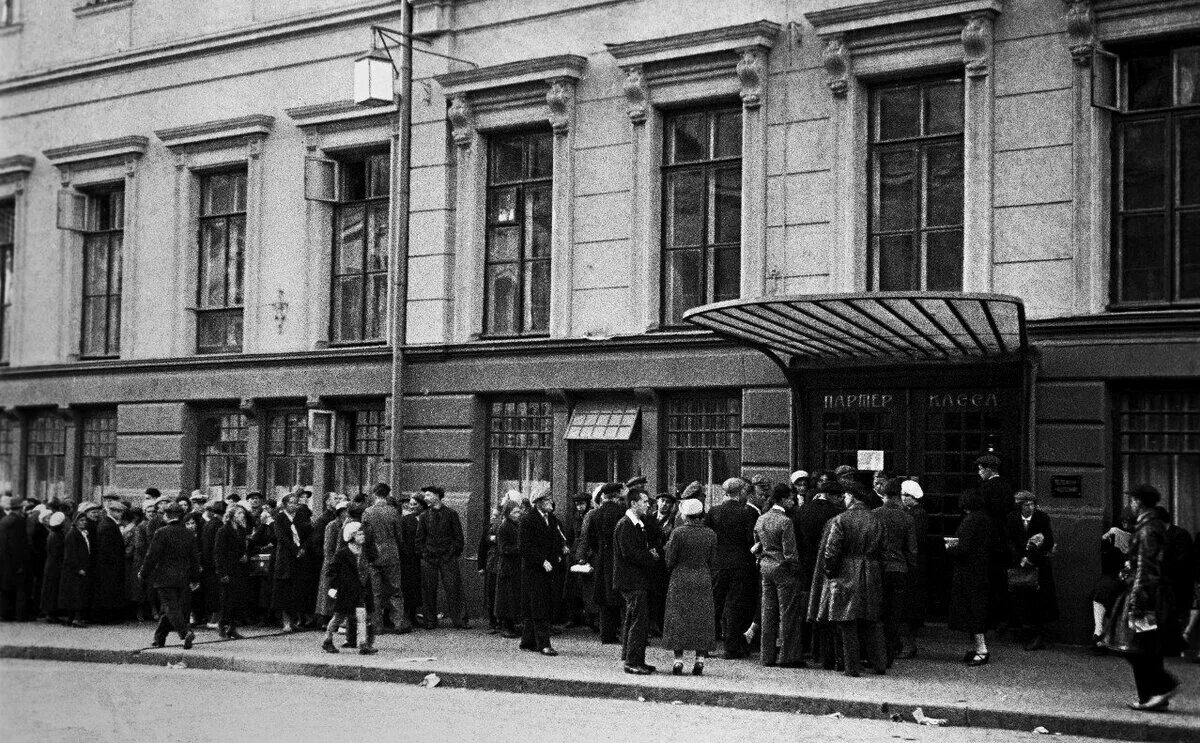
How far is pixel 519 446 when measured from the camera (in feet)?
78.4

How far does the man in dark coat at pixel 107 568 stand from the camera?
24.1 meters

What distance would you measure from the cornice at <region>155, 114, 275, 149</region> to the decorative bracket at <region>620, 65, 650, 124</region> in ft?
23.8

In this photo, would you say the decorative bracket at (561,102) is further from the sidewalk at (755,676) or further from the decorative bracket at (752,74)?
the sidewalk at (755,676)

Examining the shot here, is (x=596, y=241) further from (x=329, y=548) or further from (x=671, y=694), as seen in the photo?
(x=671, y=694)

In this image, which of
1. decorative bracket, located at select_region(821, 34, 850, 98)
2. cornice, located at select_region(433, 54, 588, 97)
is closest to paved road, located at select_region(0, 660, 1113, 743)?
decorative bracket, located at select_region(821, 34, 850, 98)

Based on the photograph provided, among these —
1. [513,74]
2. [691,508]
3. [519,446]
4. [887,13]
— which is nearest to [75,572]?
[519,446]

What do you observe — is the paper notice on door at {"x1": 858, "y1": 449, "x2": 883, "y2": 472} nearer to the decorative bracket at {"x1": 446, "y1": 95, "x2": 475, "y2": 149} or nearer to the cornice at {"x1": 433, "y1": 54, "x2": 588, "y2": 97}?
the cornice at {"x1": 433, "y1": 54, "x2": 588, "y2": 97}

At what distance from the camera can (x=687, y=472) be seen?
22.1 metres

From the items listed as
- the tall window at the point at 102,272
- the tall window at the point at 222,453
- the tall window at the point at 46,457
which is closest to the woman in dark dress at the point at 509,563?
the tall window at the point at 222,453

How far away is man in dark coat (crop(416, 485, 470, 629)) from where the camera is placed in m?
22.4

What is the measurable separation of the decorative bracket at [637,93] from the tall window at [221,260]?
826 centimetres

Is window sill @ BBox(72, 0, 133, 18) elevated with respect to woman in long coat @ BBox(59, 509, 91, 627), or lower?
elevated

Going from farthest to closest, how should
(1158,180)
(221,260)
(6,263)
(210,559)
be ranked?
1. (6,263)
2. (221,260)
3. (210,559)
4. (1158,180)

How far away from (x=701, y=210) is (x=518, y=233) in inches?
128
